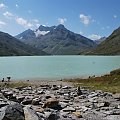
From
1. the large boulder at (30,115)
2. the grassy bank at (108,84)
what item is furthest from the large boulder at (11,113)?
the grassy bank at (108,84)

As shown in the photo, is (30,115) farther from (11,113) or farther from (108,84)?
(108,84)

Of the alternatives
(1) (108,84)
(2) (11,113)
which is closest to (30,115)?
(2) (11,113)

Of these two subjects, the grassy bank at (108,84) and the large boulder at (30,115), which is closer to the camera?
the large boulder at (30,115)

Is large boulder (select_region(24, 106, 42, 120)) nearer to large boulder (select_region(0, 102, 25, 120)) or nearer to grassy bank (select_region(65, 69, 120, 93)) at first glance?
large boulder (select_region(0, 102, 25, 120))

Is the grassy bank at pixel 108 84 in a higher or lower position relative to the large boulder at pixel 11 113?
higher

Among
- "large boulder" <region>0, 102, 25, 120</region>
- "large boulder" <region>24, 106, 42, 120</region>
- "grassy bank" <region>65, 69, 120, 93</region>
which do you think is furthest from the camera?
"grassy bank" <region>65, 69, 120, 93</region>

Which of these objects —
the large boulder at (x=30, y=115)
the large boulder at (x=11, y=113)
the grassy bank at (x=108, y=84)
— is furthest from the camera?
the grassy bank at (x=108, y=84)

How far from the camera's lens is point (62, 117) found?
19.5m

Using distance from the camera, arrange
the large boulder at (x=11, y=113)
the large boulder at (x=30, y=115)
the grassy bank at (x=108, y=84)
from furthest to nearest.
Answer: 1. the grassy bank at (x=108, y=84)
2. the large boulder at (x=30, y=115)
3. the large boulder at (x=11, y=113)

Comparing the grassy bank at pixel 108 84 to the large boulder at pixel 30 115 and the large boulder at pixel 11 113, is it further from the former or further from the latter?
the large boulder at pixel 11 113

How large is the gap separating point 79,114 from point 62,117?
217 centimetres

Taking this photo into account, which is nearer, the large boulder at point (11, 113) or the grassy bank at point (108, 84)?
the large boulder at point (11, 113)

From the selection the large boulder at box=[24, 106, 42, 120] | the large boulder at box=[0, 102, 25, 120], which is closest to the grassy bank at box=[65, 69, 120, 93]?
the large boulder at box=[24, 106, 42, 120]

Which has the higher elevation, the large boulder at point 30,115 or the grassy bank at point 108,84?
the grassy bank at point 108,84
